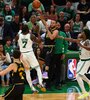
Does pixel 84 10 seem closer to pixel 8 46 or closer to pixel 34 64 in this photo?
pixel 8 46

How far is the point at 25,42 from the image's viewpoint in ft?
38.1

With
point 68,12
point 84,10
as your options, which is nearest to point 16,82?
point 68,12

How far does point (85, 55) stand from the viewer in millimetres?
10484

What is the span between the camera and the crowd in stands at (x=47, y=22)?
12.2 m

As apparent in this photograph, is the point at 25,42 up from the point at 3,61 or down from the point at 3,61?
up

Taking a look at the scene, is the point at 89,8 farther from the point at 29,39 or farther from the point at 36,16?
the point at 29,39

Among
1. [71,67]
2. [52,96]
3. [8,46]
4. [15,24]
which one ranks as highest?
[15,24]

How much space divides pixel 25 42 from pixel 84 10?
16.4 ft

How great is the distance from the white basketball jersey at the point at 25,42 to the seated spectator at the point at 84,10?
4.61 meters

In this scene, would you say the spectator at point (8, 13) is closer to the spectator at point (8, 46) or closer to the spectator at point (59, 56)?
the spectator at point (8, 46)

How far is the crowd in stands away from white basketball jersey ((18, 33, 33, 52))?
64 cm

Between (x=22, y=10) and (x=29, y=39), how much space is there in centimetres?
361

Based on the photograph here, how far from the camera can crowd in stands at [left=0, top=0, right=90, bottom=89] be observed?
1216 cm

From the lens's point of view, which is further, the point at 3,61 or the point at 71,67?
the point at 71,67
